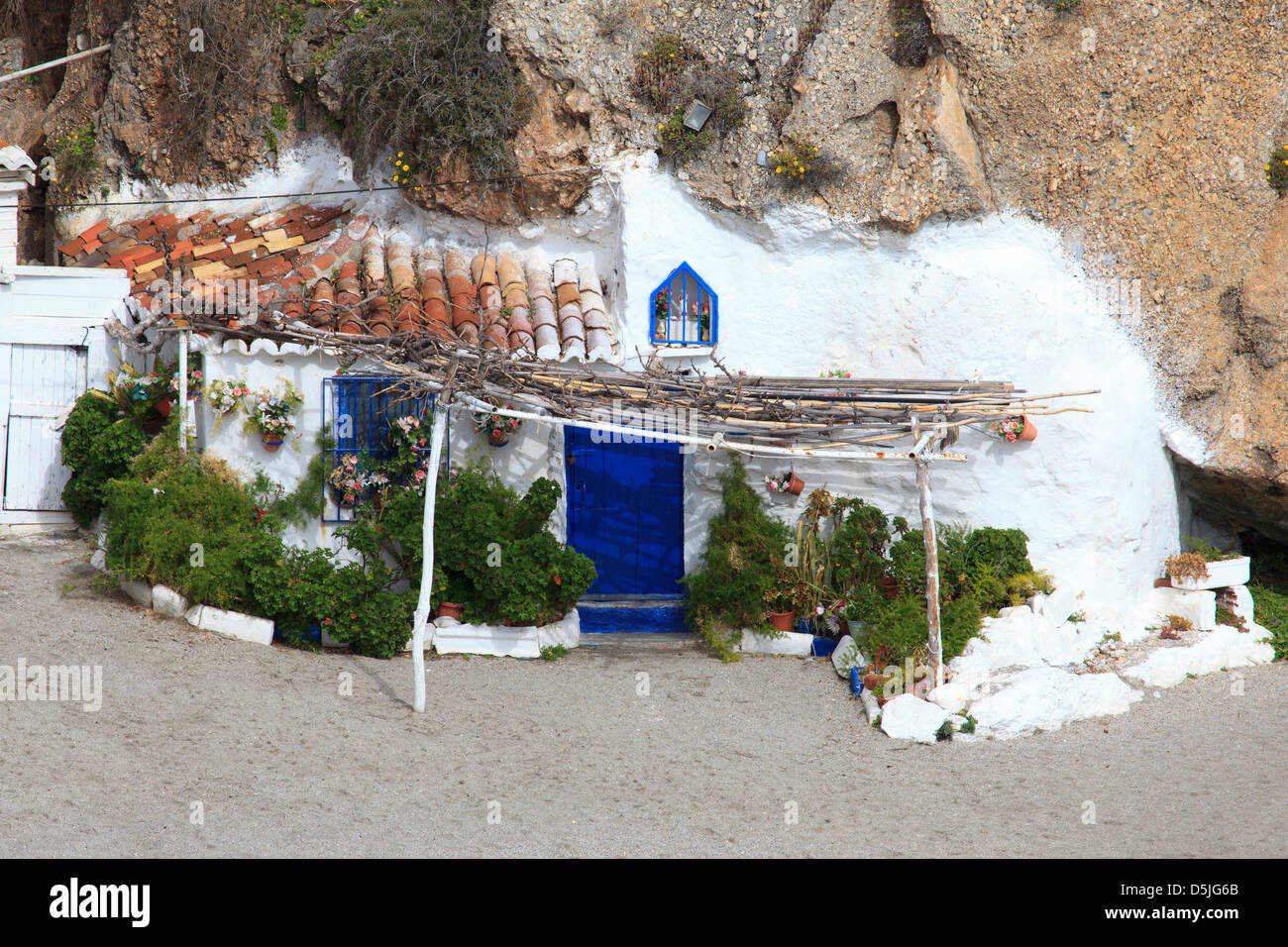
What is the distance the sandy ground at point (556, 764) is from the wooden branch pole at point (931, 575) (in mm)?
740

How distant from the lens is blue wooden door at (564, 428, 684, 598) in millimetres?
11688

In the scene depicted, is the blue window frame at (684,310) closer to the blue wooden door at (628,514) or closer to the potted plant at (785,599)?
the blue wooden door at (628,514)

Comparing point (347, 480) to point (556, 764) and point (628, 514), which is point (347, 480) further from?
point (556, 764)

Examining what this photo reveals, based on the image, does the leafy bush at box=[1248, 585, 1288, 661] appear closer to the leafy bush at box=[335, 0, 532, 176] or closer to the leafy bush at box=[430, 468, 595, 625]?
the leafy bush at box=[430, 468, 595, 625]

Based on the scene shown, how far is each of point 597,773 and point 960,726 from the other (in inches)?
116

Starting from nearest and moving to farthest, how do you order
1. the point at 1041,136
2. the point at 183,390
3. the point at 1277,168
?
1. the point at 183,390
2. the point at 1041,136
3. the point at 1277,168

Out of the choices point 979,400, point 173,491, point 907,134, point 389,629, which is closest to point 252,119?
point 173,491

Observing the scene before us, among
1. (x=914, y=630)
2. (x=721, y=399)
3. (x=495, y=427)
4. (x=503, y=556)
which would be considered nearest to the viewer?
(x=914, y=630)

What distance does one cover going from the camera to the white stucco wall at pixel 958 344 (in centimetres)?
1090

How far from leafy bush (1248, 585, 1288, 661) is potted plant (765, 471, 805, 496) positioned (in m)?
4.63

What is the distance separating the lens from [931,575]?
9.52m

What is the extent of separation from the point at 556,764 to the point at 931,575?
3.36 m

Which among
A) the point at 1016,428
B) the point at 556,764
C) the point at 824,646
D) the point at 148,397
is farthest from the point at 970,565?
the point at 148,397

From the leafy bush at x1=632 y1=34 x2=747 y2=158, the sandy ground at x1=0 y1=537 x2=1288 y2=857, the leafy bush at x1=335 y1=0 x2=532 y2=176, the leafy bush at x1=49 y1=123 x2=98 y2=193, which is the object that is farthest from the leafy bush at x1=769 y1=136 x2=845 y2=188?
the leafy bush at x1=49 y1=123 x2=98 y2=193
